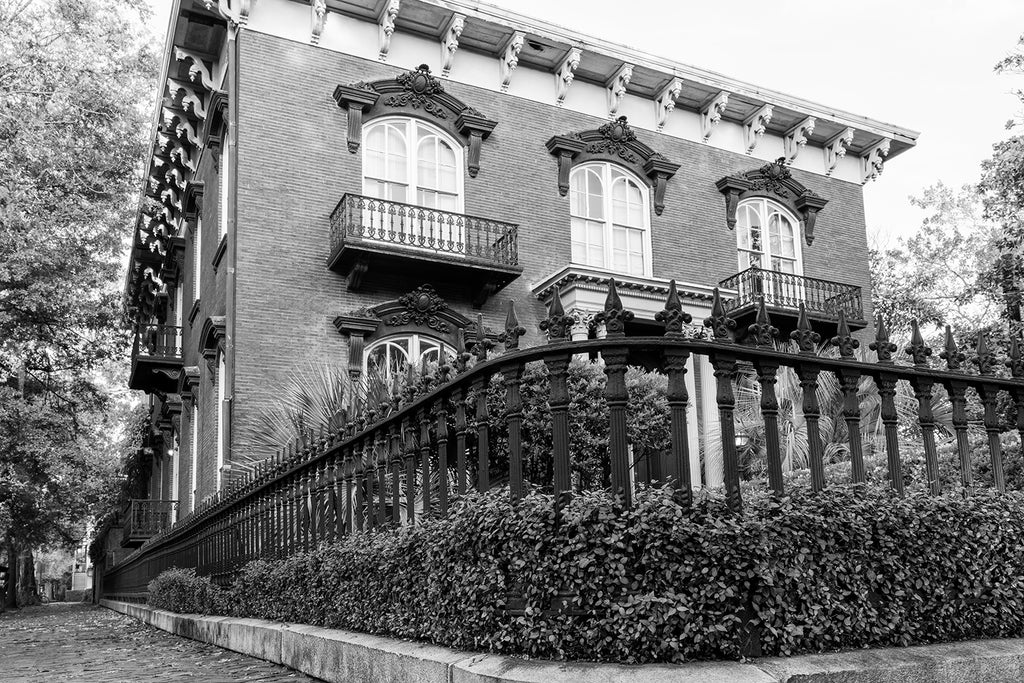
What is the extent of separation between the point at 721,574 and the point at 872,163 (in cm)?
2116

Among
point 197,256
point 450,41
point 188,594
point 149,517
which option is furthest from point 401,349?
point 149,517

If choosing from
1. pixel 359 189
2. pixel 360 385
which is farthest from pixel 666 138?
pixel 360 385

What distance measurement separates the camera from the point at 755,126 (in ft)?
69.3

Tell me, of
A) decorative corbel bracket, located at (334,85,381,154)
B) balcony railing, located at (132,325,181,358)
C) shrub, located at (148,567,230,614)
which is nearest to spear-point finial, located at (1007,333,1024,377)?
shrub, located at (148,567,230,614)

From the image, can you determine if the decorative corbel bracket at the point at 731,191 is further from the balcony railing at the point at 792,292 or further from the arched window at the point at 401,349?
the arched window at the point at 401,349

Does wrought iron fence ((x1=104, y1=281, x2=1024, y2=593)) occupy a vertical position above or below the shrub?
above

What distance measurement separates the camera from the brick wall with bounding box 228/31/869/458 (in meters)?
15.8

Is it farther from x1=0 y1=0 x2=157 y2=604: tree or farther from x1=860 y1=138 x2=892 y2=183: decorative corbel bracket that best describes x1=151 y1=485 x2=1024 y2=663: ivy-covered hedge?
x1=860 y1=138 x2=892 y2=183: decorative corbel bracket

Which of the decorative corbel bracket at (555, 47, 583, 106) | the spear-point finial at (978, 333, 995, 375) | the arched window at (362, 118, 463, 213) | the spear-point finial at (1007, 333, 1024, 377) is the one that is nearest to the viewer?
the spear-point finial at (978, 333, 995, 375)

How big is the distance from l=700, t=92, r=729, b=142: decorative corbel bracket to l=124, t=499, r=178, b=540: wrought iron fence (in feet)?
48.0

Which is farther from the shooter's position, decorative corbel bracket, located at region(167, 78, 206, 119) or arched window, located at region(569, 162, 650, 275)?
arched window, located at region(569, 162, 650, 275)

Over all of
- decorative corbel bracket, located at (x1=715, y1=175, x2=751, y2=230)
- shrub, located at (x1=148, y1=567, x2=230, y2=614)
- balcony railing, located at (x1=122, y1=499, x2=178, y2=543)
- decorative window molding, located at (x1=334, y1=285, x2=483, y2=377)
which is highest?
decorative corbel bracket, located at (x1=715, y1=175, x2=751, y2=230)

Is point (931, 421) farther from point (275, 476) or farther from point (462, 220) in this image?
point (462, 220)

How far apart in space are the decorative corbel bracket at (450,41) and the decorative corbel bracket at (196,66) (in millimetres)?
4276
